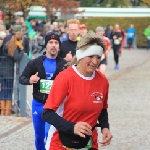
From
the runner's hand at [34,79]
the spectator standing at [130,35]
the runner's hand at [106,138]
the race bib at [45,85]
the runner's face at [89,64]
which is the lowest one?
the spectator standing at [130,35]

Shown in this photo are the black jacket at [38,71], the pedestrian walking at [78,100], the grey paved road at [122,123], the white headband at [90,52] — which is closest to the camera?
the pedestrian walking at [78,100]

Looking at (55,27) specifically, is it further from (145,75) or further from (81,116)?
(81,116)

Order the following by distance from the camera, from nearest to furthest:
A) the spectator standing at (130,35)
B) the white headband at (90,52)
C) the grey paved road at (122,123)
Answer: the white headband at (90,52) → the grey paved road at (122,123) → the spectator standing at (130,35)

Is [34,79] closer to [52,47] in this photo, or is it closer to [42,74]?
[42,74]

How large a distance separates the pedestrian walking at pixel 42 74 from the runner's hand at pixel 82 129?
2656mm

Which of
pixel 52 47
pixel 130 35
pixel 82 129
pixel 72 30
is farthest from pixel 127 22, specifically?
pixel 82 129

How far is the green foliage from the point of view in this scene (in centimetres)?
4194

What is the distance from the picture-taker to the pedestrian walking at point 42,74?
7336mm

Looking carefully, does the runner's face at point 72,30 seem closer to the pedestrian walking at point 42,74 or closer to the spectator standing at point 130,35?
the pedestrian walking at point 42,74

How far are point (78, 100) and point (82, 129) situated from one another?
0.29m

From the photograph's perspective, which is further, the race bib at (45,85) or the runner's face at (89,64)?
the race bib at (45,85)

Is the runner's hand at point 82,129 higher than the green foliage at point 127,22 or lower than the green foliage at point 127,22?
higher

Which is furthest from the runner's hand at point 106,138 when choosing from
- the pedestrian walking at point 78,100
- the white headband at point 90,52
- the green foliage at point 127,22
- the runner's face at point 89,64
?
the green foliage at point 127,22

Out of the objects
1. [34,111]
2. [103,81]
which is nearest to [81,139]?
[103,81]
